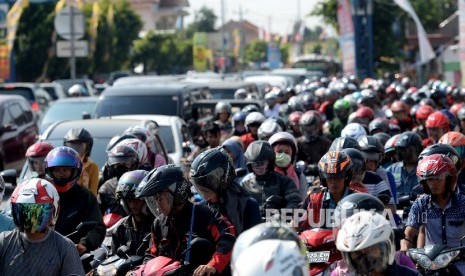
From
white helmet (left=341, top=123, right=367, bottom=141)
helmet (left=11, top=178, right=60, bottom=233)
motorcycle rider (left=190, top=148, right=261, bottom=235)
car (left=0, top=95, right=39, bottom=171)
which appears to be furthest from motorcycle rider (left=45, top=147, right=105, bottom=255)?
car (left=0, top=95, right=39, bottom=171)

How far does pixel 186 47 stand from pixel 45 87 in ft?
194

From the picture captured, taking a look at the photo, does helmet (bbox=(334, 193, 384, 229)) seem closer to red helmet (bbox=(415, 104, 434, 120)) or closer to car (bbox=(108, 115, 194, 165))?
car (bbox=(108, 115, 194, 165))

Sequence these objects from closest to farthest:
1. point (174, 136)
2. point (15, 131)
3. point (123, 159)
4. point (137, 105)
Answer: point (123, 159)
point (174, 136)
point (137, 105)
point (15, 131)

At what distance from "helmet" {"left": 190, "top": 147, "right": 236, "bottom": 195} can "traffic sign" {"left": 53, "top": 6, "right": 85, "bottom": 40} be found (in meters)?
24.0

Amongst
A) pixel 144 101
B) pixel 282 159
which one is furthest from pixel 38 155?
pixel 144 101

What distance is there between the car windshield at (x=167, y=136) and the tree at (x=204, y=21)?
471 feet

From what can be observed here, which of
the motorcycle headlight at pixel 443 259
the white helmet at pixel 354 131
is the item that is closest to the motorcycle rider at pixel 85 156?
the white helmet at pixel 354 131

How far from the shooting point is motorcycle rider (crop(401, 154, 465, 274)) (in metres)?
8.91

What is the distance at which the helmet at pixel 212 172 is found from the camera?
336 inches

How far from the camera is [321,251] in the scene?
8180 mm

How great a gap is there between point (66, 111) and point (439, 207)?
1550cm

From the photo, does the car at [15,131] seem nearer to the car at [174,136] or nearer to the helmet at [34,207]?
the car at [174,136]

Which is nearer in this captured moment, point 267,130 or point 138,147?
point 138,147

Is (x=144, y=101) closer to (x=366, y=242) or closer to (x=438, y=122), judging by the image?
(x=438, y=122)
